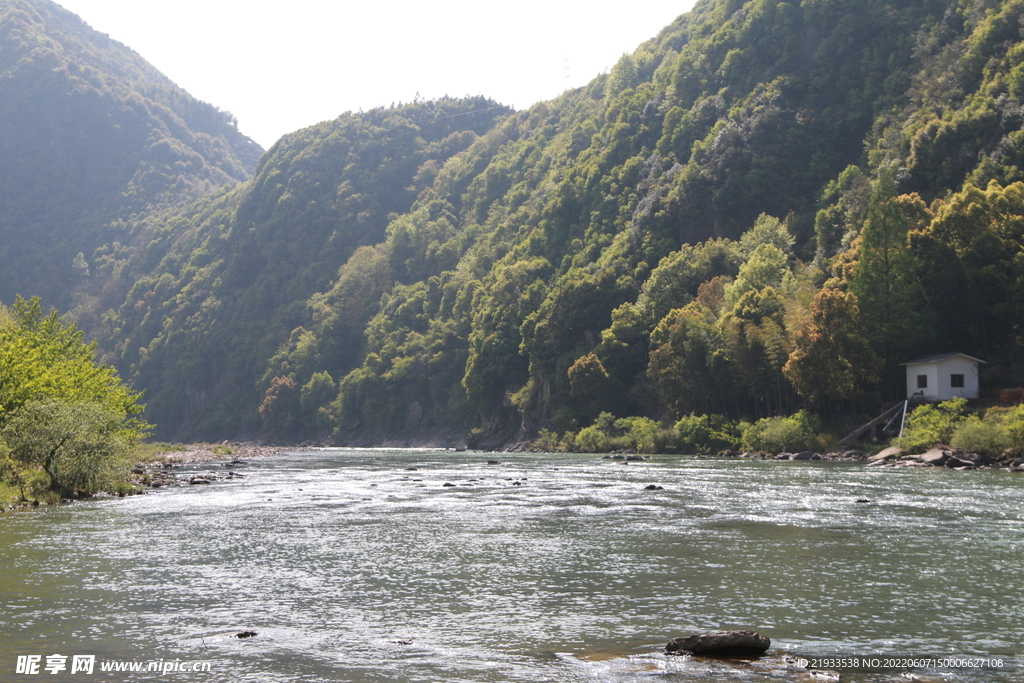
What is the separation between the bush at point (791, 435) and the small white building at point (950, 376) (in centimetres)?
941

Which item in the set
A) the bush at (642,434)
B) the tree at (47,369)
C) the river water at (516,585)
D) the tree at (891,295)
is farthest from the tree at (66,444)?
the tree at (891,295)

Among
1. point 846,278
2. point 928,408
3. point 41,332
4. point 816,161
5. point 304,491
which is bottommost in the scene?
point 304,491

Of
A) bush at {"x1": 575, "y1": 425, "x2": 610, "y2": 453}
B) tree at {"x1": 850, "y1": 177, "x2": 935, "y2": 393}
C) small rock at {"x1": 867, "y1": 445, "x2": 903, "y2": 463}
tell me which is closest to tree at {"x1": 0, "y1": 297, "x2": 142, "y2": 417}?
bush at {"x1": 575, "y1": 425, "x2": 610, "y2": 453}

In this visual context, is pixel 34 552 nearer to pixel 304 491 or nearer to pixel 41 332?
pixel 304 491

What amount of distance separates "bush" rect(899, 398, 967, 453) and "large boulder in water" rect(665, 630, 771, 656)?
184 feet

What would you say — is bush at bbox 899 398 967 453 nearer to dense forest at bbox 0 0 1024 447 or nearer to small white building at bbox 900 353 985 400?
small white building at bbox 900 353 985 400

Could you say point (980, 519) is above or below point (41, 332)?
below

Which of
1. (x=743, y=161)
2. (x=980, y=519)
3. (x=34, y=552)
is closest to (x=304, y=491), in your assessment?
(x=34, y=552)

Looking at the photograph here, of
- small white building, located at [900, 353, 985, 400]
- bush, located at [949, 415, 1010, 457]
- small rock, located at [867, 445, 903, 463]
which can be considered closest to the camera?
bush, located at [949, 415, 1010, 457]

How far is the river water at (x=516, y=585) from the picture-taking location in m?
16.7

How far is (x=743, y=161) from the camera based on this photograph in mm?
141625

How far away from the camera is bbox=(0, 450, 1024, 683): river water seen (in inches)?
658

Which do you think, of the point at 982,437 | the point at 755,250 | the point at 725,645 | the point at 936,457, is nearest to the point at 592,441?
the point at 755,250

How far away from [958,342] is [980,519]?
5405cm
